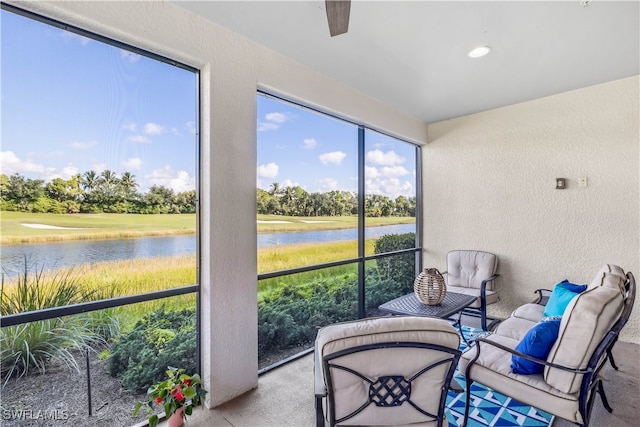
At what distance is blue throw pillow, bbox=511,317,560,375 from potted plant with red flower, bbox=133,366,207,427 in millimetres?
1958

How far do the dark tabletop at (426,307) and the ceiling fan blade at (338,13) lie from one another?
219cm

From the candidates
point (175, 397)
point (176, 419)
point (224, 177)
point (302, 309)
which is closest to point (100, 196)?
point (224, 177)

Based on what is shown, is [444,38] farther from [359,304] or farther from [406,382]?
[359,304]

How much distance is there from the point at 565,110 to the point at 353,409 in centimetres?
408

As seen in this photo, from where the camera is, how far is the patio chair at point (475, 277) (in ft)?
11.8

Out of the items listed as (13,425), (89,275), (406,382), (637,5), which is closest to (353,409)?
(406,382)

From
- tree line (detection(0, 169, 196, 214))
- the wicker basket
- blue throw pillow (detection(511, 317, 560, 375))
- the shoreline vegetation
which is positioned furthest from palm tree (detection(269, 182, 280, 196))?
blue throw pillow (detection(511, 317, 560, 375))

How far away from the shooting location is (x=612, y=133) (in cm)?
330

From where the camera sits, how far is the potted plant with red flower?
182 cm

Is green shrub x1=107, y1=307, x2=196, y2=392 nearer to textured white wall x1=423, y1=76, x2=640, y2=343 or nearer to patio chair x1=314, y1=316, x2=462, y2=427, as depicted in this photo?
patio chair x1=314, y1=316, x2=462, y2=427

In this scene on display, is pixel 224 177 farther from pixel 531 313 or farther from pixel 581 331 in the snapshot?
pixel 531 313

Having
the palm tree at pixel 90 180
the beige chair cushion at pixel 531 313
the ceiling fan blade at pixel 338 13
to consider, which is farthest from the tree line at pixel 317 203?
the beige chair cushion at pixel 531 313

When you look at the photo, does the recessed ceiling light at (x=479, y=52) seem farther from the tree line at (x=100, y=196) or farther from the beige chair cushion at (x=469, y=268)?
the beige chair cushion at (x=469, y=268)

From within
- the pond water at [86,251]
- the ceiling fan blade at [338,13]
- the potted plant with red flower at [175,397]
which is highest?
the ceiling fan blade at [338,13]
